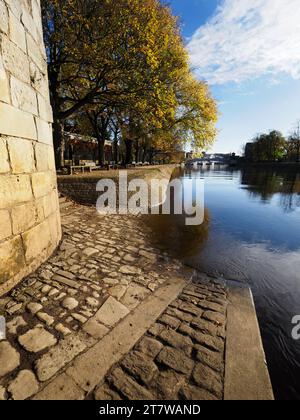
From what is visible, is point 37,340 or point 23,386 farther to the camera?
point 37,340

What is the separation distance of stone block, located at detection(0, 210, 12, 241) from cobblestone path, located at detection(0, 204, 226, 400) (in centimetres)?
85

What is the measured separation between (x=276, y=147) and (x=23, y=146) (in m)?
69.9

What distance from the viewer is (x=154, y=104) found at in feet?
38.3

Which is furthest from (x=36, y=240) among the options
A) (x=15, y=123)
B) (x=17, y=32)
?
(x=17, y=32)

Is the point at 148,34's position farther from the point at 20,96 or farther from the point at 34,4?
the point at 20,96

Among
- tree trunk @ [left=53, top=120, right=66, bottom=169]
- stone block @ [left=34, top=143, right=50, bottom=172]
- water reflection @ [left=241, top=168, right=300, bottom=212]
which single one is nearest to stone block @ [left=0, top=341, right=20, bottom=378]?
stone block @ [left=34, top=143, right=50, bottom=172]

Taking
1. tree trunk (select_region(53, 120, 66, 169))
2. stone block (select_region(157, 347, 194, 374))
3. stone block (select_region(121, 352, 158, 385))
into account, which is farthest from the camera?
tree trunk (select_region(53, 120, 66, 169))

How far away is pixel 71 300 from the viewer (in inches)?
124

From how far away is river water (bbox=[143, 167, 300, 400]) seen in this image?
2.93 meters

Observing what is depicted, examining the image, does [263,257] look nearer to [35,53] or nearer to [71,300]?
[71,300]

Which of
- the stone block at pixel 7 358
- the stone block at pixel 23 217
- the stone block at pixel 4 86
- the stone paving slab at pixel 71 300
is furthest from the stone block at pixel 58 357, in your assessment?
the stone block at pixel 4 86

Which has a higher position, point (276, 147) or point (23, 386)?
point (276, 147)

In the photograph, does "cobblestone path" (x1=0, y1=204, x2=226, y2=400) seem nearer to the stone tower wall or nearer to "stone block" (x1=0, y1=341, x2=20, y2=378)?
"stone block" (x1=0, y1=341, x2=20, y2=378)

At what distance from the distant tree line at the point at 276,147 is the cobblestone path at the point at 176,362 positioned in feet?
211
